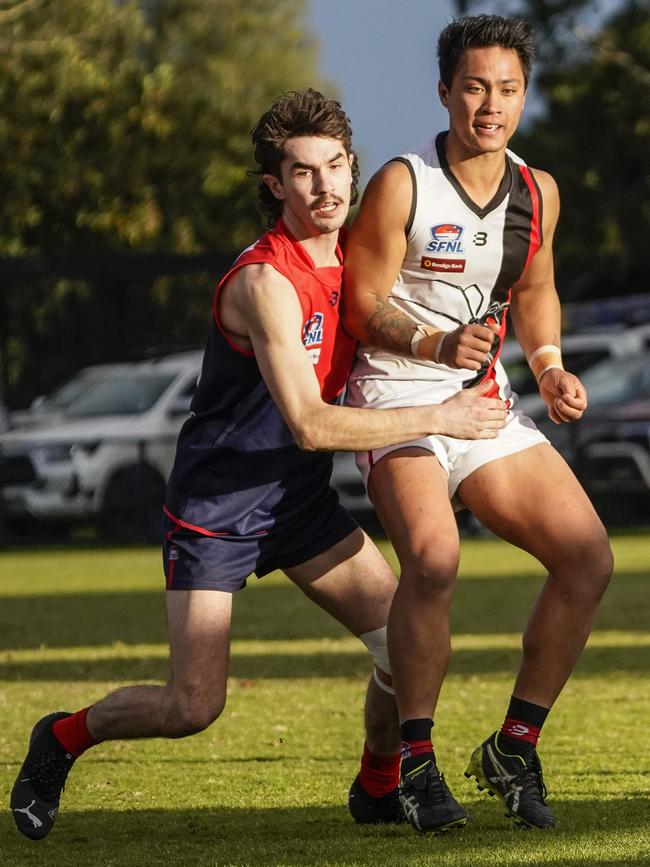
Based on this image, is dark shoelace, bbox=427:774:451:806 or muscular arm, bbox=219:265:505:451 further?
dark shoelace, bbox=427:774:451:806

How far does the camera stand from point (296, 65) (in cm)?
4706

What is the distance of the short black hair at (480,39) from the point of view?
5203 millimetres

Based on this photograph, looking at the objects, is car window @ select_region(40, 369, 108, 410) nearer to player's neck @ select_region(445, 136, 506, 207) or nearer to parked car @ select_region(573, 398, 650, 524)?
parked car @ select_region(573, 398, 650, 524)

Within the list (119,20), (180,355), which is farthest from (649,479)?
(119,20)

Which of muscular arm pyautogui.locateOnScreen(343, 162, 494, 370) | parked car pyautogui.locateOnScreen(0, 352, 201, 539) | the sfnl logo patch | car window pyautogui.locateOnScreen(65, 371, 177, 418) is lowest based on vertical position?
parked car pyautogui.locateOnScreen(0, 352, 201, 539)

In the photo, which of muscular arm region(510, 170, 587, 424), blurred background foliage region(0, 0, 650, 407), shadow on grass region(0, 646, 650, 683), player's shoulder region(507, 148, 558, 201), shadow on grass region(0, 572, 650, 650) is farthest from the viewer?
blurred background foliage region(0, 0, 650, 407)

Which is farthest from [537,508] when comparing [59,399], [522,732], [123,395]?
[59,399]

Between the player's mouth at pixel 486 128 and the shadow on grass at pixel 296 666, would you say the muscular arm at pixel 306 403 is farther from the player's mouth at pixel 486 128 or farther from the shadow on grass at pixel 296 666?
the shadow on grass at pixel 296 666

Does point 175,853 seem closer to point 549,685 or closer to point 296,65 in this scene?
point 549,685

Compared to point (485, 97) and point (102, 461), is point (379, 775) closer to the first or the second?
point (485, 97)

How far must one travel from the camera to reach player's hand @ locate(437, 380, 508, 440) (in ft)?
16.0

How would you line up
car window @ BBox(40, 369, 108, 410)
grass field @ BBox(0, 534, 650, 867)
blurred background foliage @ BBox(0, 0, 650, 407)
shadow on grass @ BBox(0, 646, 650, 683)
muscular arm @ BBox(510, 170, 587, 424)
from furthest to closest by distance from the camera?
blurred background foliage @ BBox(0, 0, 650, 407), car window @ BBox(40, 369, 108, 410), shadow on grass @ BBox(0, 646, 650, 683), muscular arm @ BBox(510, 170, 587, 424), grass field @ BBox(0, 534, 650, 867)

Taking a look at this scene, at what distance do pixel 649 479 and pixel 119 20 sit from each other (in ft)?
69.8

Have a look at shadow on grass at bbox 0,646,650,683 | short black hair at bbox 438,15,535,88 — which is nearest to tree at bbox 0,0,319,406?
shadow on grass at bbox 0,646,650,683
